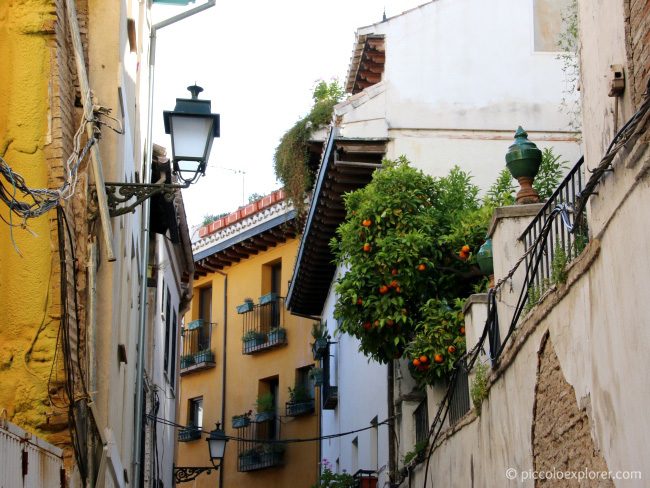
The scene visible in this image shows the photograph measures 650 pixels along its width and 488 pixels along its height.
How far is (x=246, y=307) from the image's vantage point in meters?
30.0

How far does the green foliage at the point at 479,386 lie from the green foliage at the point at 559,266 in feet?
9.24

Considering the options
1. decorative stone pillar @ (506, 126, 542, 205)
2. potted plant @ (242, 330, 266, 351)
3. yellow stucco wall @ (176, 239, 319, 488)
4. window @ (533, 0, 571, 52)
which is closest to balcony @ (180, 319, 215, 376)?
yellow stucco wall @ (176, 239, 319, 488)

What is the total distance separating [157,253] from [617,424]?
46.6 ft

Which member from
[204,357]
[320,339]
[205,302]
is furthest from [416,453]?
[205,302]

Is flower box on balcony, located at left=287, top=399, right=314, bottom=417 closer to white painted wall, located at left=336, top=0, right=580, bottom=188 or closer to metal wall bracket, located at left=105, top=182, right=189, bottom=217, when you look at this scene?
white painted wall, located at left=336, top=0, right=580, bottom=188

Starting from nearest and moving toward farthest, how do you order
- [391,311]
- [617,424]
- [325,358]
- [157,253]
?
1. [617,424]
2. [391,311]
3. [157,253]
4. [325,358]

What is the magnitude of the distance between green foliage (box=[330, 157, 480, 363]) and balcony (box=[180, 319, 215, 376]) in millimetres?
17022

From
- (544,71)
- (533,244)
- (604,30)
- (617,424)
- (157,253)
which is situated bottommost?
(617,424)

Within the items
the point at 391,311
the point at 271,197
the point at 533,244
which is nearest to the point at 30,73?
the point at 533,244

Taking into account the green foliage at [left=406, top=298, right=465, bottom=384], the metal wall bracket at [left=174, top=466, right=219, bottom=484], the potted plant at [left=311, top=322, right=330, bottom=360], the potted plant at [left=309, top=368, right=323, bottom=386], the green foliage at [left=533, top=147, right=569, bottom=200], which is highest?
the green foliage at [left=533, top=147, right=569, bottom=200]

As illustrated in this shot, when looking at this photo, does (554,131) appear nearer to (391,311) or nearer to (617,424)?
(391,311)

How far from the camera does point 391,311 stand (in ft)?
45.8

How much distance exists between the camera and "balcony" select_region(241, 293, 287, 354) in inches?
1149

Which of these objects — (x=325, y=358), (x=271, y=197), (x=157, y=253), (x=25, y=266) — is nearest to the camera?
(x=25, y=266)
